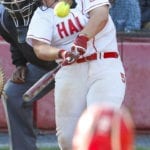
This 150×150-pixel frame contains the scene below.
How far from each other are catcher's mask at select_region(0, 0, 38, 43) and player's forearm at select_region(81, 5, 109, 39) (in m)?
0.95

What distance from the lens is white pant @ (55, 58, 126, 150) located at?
4.10 metres

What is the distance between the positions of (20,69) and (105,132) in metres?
3.91

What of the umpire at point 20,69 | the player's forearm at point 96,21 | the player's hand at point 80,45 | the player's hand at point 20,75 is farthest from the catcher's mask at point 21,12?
the player's hand at point 80,45

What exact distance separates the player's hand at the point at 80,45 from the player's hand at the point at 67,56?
0.03 meters

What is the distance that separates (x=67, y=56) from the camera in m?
3.98

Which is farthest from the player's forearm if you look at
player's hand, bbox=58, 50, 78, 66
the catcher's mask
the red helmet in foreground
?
the red helmet in foreground

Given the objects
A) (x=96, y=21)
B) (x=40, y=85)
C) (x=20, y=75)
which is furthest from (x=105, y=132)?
(x=20, y=75)

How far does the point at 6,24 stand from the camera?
5242 mm

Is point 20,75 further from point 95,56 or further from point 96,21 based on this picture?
point 96,21

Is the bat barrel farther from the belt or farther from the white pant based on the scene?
the belt

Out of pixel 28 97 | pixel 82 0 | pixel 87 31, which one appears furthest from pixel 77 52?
pixel 28 97

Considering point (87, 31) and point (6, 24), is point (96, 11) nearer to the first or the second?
point (87, 31)

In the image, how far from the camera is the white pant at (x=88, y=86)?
4.10 meters

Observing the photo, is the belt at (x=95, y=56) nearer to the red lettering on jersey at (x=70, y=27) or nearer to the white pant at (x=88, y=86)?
the white pant at (x=88, y=86)
